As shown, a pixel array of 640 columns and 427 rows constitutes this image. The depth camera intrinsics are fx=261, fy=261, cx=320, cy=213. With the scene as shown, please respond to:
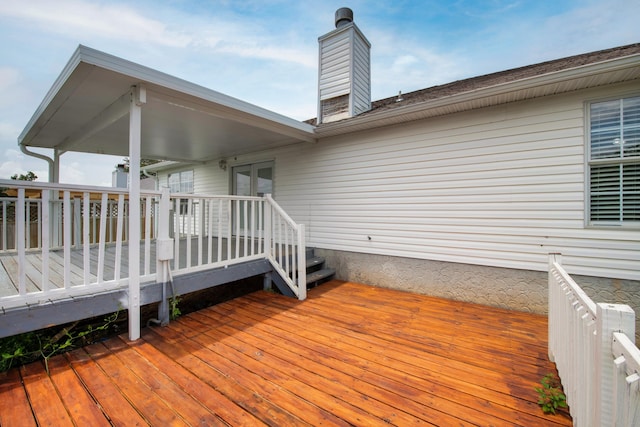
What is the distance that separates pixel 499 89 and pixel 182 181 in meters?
8.98

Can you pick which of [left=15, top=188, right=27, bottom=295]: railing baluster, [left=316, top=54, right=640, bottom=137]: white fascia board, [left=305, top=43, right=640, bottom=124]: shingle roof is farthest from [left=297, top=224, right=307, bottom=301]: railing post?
[left=15, top=188, right=27, bottom=295]: railing baluster

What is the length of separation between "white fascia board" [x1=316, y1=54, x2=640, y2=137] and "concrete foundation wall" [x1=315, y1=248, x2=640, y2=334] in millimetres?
2401

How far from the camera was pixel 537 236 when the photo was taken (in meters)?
3.53

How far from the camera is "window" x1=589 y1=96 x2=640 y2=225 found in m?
3.05

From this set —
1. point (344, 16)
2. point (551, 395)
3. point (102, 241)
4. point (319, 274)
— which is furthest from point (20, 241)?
point (344, 16)

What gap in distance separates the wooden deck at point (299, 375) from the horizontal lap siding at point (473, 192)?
40.9 inches

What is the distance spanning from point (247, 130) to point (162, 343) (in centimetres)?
359

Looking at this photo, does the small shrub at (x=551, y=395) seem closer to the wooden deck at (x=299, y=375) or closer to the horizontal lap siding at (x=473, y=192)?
the wooden deck at (x=299, y=375)

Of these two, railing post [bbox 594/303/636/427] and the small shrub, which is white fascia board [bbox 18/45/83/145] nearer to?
railing post [bbox 594/303/636/427]

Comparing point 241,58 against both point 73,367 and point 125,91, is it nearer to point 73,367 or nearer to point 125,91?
point 125,91

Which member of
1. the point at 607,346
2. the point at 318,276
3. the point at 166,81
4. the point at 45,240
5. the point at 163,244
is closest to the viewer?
the point at 607,346

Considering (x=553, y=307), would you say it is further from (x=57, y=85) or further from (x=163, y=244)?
(x=57, y=85)

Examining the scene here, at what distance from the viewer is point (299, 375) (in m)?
2.18

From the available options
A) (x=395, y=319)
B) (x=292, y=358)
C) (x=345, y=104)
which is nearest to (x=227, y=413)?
(x=292, y=358)
